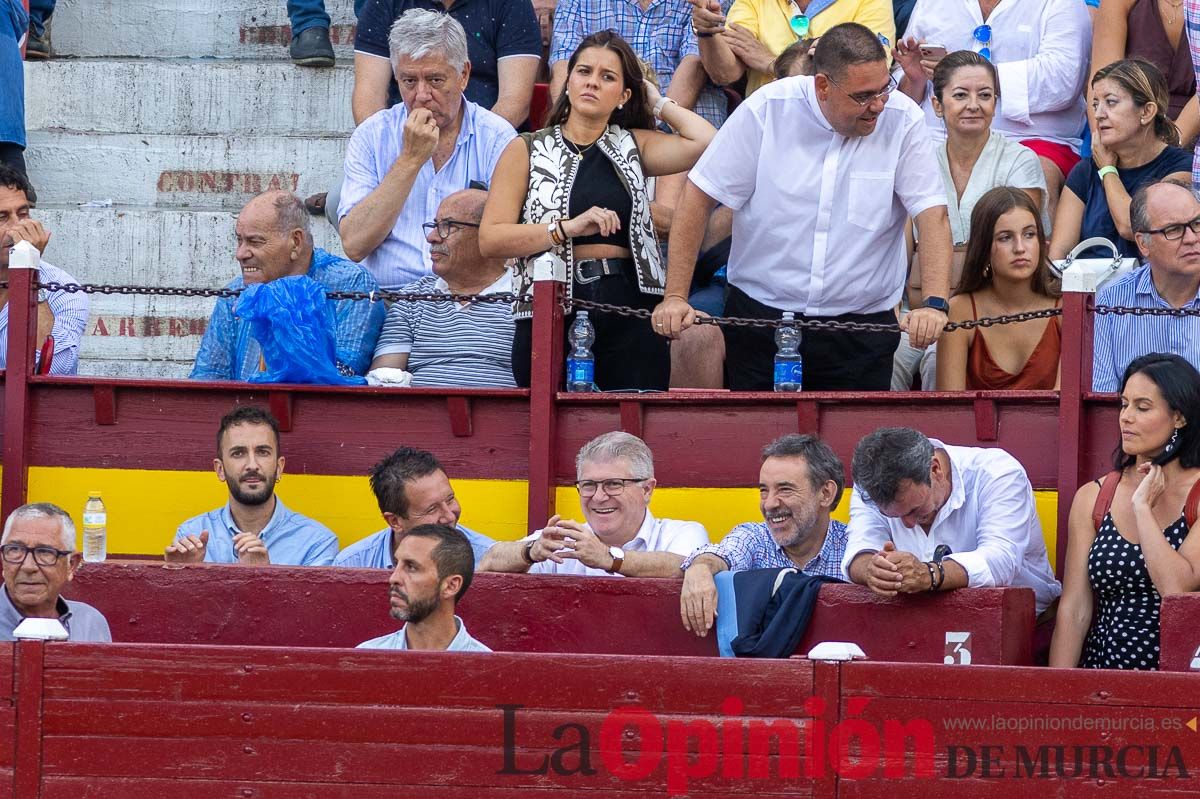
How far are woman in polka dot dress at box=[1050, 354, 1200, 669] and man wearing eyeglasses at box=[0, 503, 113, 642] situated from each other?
2.95 meters

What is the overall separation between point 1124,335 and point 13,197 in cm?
415

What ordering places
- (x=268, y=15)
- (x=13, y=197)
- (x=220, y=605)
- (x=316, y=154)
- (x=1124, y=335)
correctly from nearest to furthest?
(x=220, y=605) < (x=1124, y=335) < (x=13, y=197) < (x=316, y=154) < (x=268, y=15)

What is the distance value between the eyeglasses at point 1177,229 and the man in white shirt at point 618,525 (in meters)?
1.85

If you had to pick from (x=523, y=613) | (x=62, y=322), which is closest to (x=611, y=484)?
(x=523, y=613)

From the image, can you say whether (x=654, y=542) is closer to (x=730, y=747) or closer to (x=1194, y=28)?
(x=730, y=747)

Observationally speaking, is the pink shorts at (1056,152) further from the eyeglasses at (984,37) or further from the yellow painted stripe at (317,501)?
the yellow painted stripe at (317,501)

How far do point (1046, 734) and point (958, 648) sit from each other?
2.36ft

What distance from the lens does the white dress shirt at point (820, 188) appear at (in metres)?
7.41

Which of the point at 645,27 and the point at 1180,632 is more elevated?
the point at 645,27

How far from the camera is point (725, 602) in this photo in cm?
614

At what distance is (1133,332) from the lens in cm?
715

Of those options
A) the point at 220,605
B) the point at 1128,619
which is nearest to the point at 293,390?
the point at 220,605

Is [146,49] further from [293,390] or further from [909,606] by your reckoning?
[909,606]

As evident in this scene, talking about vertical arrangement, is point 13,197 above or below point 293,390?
above
